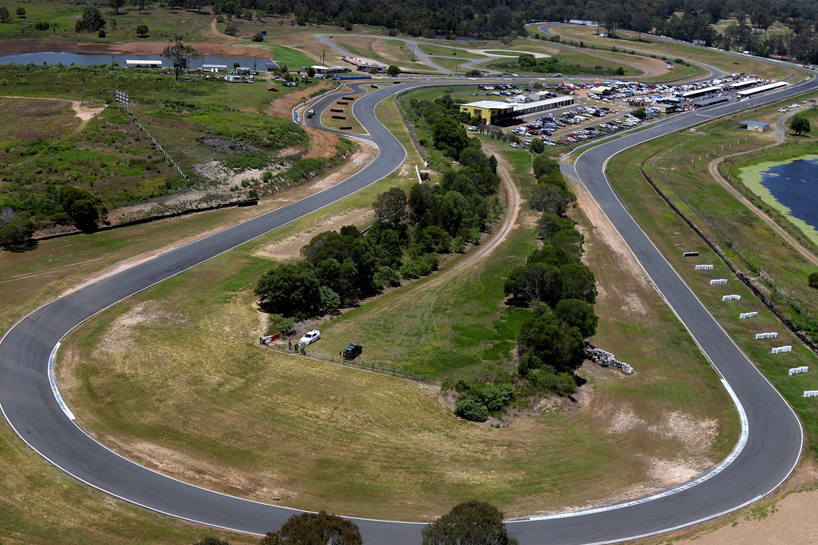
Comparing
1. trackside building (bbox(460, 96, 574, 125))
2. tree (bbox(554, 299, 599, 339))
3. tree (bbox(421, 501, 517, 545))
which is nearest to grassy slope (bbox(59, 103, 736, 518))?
tree (bbox(554, 299, 599, 339))

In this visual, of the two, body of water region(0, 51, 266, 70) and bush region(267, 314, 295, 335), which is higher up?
body of water region(0, 51, 266, 70)

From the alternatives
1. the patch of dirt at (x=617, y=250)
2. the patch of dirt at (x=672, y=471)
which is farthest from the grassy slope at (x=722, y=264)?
the patch of dirt at (x=672, y=471)

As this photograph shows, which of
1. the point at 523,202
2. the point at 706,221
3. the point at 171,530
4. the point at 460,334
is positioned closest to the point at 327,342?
the point at 460,334

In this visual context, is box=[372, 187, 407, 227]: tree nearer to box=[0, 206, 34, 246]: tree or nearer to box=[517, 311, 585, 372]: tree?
box=[517, 311, 585, 372]: tree

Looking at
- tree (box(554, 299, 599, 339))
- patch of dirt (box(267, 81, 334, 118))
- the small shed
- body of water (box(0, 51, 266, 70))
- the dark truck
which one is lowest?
the dark truck

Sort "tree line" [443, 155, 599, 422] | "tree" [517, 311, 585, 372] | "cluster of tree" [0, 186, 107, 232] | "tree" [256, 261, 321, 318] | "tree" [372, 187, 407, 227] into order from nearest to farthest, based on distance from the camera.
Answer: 1. "tree line" [443, 155, 599, 422]
2. "tree" [517, 311, 585, 372]
3. "tree" [256, 261, 321, 318]
4. "cluster of tree" [0, 186, 107, 232]
5. "tree" [372, 187, 407, 227]

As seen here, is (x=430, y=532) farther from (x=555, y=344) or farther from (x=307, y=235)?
(x=307, y=235)
